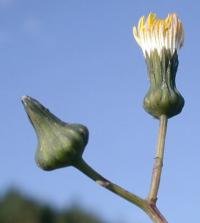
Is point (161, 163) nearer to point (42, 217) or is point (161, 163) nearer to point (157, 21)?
point (157, 21)

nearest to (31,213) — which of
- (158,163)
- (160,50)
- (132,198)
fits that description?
(160,50)

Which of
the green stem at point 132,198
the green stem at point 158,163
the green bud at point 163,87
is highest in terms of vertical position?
the green bud at point 163,87

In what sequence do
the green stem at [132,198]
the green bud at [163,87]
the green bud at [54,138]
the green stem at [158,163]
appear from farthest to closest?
the green bud at [163,87]
the green bud at [54,138]
the green stem at [158,163]
the green stem at [132,198]

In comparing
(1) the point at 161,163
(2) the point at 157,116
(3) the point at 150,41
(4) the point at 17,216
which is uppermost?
(4) the point at 17,216

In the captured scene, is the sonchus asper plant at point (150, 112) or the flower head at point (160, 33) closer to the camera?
the sonchus asper plant at point (150, 112)

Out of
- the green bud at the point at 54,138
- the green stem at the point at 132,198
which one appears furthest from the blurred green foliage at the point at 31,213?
the green stem at the point at 132,198

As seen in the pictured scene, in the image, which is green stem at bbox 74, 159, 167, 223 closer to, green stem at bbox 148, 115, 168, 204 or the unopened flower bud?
green stem at bbox 148, 115, 168, 204

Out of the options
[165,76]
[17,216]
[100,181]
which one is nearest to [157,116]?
[165,76]

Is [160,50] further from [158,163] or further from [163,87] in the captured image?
[158,163]

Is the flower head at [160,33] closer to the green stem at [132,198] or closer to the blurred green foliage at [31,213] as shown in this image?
the green stem at [132,198]
